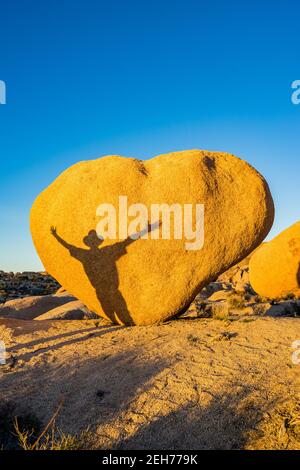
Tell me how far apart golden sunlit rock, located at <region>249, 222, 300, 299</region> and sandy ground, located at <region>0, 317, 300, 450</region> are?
→ 815cm

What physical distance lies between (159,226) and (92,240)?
1498mm

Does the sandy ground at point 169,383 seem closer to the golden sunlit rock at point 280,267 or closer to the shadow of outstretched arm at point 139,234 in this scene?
the shadow of outstretched arm at point 139,234

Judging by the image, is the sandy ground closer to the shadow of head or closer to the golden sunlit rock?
the shadow of head

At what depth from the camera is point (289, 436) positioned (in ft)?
Result: 13.8

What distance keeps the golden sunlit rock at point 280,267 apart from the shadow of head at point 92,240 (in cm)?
1009

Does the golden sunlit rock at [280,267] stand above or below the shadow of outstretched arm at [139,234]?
below

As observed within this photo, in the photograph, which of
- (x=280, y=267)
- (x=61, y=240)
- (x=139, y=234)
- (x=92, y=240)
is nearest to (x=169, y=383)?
(x=139, y=234)

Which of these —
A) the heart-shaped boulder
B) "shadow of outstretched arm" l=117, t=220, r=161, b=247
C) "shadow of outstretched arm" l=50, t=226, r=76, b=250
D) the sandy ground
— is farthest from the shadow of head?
the sandy ground

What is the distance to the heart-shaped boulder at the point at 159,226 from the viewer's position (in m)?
8.07

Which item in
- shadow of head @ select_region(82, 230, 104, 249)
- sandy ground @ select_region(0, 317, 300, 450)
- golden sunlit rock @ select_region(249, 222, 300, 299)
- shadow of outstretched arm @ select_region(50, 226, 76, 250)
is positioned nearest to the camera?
sandy ground @ select_region(0, 317, 300, 450)

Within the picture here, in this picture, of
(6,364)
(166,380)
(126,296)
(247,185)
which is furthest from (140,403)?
(247,185)

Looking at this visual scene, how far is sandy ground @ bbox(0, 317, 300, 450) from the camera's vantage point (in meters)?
4.39

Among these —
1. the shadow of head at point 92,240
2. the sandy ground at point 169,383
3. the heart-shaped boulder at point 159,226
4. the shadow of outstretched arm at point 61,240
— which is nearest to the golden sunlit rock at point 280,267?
the heart-shaped boulder at point 159,226
